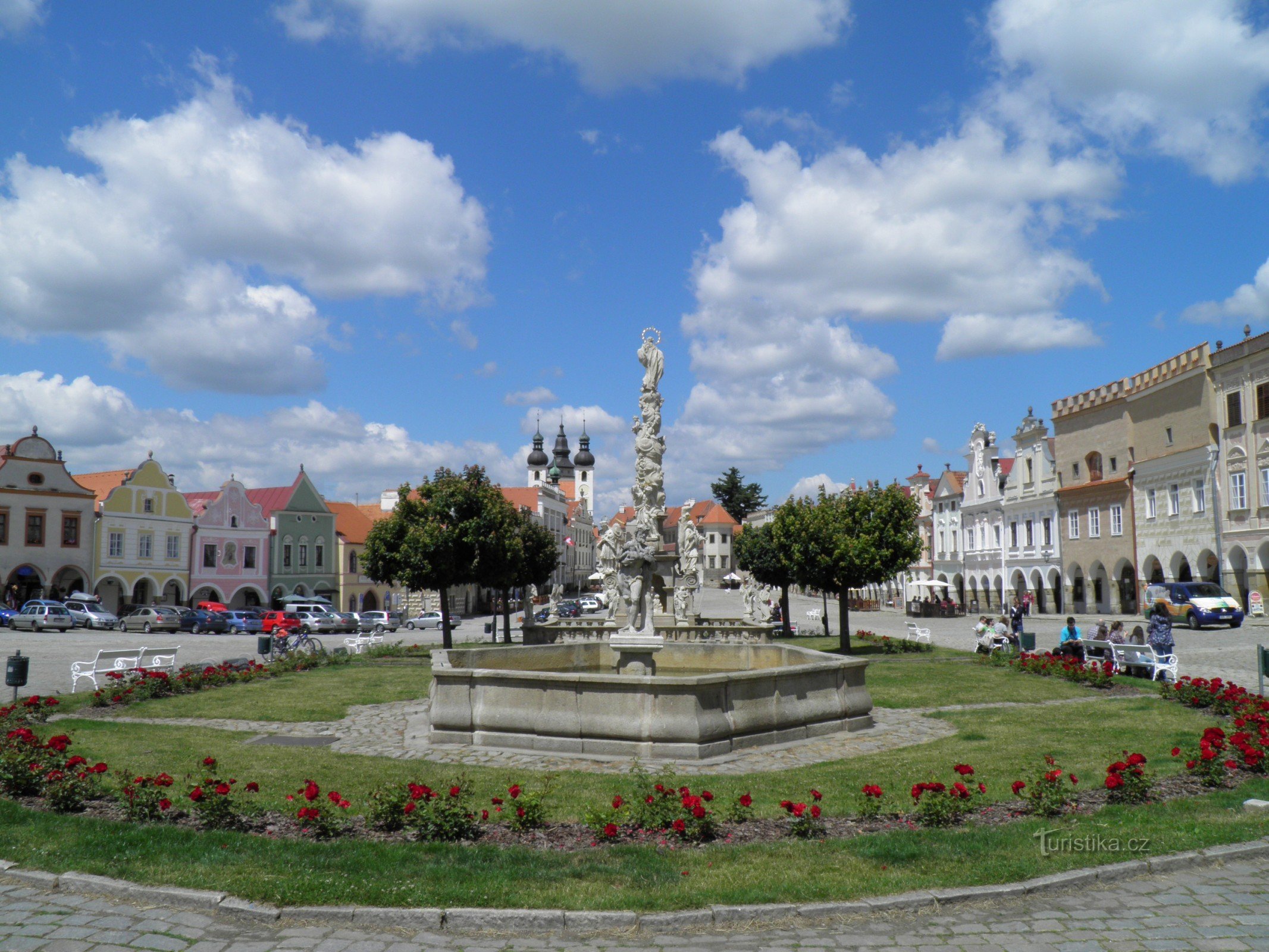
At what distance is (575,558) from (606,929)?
419ft

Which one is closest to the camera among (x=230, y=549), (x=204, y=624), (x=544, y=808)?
(x=544, y=808)

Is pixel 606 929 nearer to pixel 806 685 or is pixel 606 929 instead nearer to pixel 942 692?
pixel 806 685

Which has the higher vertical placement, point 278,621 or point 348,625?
point 278,621

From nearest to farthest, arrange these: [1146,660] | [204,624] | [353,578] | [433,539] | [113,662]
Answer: [1146,660]
[113,662]
[433,539]
[204,624]
[353,578]

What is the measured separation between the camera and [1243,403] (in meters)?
39.1

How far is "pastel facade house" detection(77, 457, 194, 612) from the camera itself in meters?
55.2

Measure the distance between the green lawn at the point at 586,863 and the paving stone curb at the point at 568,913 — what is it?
101 millimetres

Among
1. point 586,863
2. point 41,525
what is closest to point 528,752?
point 586,863

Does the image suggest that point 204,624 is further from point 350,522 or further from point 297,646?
point 350,522

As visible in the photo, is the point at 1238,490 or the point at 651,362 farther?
the point at 1238,490

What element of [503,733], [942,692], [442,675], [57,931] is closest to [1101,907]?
[57,931]

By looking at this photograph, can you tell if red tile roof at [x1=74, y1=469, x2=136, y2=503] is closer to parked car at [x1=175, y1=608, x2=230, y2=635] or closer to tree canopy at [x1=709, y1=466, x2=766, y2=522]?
parked car at [x1=175, y1=608, x2=230, y2=635]

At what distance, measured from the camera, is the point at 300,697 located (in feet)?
58.1

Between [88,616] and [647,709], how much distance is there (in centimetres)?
4517
